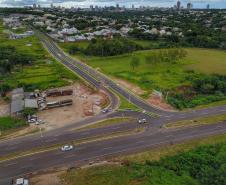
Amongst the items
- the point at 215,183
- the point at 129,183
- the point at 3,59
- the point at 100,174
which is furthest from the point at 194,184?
the point at 3,59

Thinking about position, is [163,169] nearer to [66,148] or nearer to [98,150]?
[98,150]

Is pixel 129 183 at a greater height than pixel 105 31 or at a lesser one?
lesser

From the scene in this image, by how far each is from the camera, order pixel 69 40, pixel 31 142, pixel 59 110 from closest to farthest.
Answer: pixel 31 142 → pixel 59 110 → pixel 69 40

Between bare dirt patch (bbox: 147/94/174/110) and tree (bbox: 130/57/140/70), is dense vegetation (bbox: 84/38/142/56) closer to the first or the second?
tree (bbox: 130/57/140/70)

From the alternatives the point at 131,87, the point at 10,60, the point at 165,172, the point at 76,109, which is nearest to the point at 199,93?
the point at 131,87

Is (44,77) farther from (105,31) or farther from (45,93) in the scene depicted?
(105,31)

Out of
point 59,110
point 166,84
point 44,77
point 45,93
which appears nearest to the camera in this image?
point 59,110

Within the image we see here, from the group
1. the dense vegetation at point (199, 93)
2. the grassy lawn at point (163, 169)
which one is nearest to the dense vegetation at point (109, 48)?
the dense vegetation at point (199, 93)
